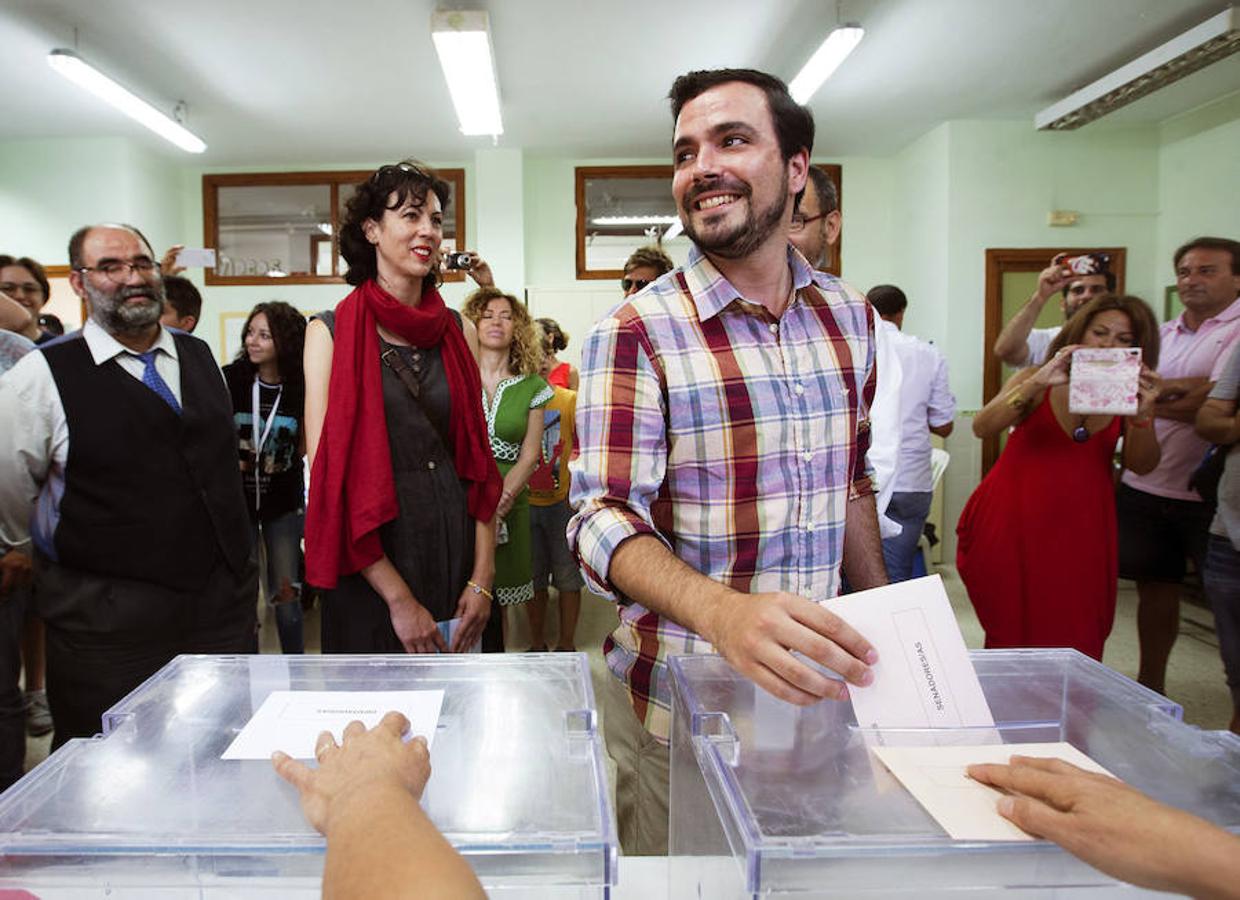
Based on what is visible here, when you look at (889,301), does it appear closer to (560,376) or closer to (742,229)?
(560,376)

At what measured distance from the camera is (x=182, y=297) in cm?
323

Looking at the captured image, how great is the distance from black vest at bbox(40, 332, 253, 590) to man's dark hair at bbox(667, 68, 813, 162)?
1.36 metres

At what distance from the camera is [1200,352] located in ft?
9.63

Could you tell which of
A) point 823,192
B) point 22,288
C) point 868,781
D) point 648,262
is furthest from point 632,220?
point 868,781

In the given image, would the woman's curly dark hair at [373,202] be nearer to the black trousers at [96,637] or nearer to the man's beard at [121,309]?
the man's beard at [121,309]

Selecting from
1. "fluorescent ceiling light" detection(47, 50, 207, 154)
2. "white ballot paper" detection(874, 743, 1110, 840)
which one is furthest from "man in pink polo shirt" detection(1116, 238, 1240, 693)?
"fluorescent ceiling light" detection(47, 50, 207, 154)

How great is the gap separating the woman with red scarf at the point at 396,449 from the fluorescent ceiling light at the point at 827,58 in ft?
8.33

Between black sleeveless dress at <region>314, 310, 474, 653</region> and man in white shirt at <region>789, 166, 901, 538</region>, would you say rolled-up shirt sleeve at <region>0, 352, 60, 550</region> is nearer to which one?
black sleeveless dress at <region>314, 310, 474, 653</region>

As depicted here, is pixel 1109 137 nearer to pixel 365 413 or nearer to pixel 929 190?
pixel 929 190

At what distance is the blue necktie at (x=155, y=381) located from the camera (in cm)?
176

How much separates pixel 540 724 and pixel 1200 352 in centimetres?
326

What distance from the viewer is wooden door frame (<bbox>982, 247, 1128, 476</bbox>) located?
5637mm

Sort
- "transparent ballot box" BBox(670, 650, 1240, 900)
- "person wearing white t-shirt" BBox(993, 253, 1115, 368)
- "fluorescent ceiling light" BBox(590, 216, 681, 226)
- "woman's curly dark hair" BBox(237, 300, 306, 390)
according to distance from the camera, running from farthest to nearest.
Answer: "fluorescent ceiling light" BBox(590, 216, 681, 226)
"woman's curly dark hair" BBox(237, 300, 306, 390)
"person wearing white t-shirt" BBox(993, 253, 1115, 368)
"transparent ballot box" BBox(670, 650, 1240, 900)

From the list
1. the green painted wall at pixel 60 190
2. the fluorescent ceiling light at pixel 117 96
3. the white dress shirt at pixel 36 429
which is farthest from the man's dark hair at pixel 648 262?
the green painted wall at pixel 60 190
